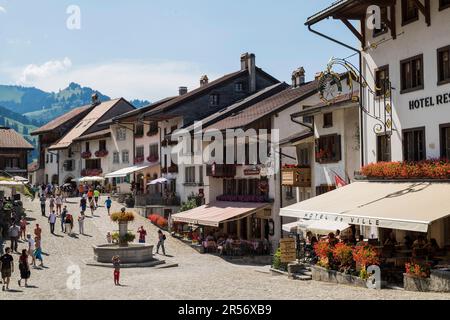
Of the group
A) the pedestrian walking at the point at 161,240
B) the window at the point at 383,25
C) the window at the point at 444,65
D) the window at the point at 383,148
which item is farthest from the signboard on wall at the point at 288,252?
the pedestrian walking at the point at 161,240

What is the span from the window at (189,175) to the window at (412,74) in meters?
27.0

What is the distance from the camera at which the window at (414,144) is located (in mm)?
25625

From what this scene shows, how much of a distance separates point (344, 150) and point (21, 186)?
71.8 ft

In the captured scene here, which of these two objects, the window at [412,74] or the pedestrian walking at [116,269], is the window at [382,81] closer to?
the window at [412,74]

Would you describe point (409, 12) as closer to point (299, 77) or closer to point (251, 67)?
point (299, 77)

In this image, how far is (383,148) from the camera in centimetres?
2834

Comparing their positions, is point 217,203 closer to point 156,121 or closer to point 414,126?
point 156,121

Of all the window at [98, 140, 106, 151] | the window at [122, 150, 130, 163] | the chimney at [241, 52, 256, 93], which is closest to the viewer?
the chimney at [241, 52, 256, 93]

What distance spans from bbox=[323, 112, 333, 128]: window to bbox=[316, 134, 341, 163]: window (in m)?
0.59

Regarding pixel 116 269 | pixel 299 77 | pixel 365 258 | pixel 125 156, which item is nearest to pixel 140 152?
pixel 125 156

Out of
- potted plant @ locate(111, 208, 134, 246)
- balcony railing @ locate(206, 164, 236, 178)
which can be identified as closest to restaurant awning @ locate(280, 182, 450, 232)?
potted plant @ locate(111, 208, 134, 246)

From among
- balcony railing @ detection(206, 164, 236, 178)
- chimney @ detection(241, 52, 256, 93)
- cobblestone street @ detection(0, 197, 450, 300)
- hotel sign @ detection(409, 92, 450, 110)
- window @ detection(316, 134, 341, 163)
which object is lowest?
cobblestone street @ detection(0, 197, 450, 300)

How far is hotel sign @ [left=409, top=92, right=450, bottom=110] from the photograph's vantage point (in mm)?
24047

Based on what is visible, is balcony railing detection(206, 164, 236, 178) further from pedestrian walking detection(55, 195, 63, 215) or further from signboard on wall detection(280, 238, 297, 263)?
signboard on wall detection(280, 238, 297, 263)
